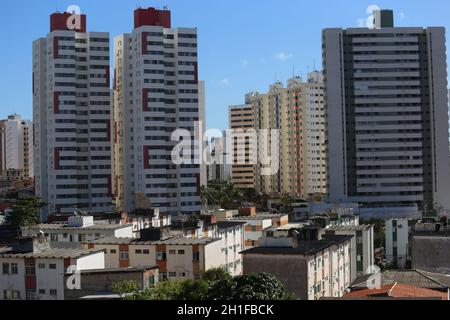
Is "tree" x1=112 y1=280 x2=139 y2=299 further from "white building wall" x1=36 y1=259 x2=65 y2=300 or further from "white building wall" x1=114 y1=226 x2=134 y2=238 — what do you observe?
"white building wall" x1=114 y1=226 x2=134 y2=238

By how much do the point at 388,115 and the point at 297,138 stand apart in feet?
96.8

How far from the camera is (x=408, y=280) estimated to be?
29.6 metres

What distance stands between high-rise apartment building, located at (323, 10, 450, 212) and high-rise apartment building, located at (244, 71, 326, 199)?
24.0 metres

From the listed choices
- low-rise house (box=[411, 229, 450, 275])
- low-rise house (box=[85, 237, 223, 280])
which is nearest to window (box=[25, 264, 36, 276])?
low-rise house (box=[85, 237, 223, 280])

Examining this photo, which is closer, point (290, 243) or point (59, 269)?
point (59, 269)

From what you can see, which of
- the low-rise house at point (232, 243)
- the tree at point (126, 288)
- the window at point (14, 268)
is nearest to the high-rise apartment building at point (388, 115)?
the low-rise house at point (232, 243)

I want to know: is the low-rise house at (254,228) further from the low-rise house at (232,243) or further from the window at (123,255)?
the window at (123,255)

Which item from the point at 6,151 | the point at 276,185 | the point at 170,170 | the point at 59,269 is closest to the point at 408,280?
the point at 59,269

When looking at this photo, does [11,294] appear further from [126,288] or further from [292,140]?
[292,140]

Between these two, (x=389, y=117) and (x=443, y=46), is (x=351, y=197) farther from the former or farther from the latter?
(x=443, y=46)

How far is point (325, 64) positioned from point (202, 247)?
62406 mm

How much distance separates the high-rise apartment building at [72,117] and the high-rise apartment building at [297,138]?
133ft

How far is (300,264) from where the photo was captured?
30.0 metres

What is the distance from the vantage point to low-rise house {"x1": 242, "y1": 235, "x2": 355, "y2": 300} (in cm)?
3002
